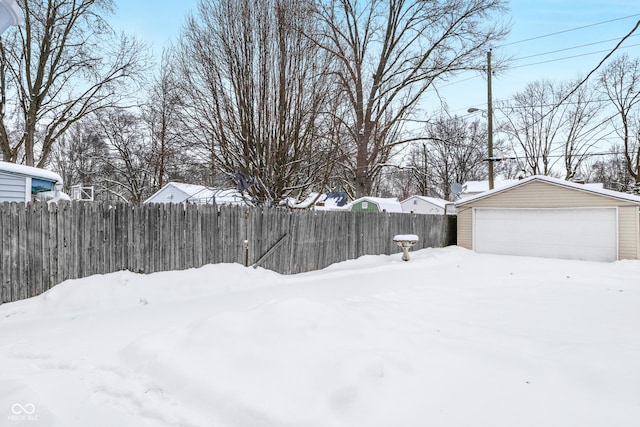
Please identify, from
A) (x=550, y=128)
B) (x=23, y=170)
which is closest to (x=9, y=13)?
(x=23, y=170)

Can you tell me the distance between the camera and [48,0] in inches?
464

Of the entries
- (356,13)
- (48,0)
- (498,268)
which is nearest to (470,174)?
(356,13)

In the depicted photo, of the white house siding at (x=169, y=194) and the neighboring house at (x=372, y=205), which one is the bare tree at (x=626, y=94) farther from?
the white house siding at (x=169, y=194)

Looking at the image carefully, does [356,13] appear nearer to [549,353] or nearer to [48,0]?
[48,0]

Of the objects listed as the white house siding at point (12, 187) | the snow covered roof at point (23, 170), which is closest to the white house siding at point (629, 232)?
the snow covered roof at point (23, 170)

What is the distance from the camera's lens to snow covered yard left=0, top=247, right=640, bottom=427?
87.4 inches

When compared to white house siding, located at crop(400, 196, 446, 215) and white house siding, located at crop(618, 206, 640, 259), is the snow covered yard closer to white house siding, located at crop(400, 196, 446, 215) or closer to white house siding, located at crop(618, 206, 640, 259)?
white house siding, located at crop(618, 206, 640, 259)

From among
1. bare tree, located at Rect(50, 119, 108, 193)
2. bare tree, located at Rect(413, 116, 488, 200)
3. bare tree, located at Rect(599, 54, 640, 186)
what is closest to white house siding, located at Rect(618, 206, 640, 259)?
bare tree, located at Rect(599, 54, 640, 186)

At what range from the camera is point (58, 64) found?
12711 millimetres

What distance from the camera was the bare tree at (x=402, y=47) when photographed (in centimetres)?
1473

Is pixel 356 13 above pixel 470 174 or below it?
above

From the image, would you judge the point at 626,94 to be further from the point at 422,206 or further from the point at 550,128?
the point at 422,206

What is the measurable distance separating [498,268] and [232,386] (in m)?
8.28

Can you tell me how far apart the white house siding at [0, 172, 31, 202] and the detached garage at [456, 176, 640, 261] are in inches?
497
